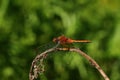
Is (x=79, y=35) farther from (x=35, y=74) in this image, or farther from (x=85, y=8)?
(x=35, y=74)

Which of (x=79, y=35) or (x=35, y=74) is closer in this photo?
(x=35, y=74)

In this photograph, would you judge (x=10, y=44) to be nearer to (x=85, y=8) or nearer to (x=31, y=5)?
(x=31, y=5)

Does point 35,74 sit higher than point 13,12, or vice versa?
point 35,74

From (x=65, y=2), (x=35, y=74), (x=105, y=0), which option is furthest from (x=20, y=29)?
(x=35, y=74)

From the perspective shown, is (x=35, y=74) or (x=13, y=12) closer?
(x=35, y=74)

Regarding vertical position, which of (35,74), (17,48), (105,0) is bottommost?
(17,48)

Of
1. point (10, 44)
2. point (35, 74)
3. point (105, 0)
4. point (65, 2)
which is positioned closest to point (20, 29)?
point (10, 44)
